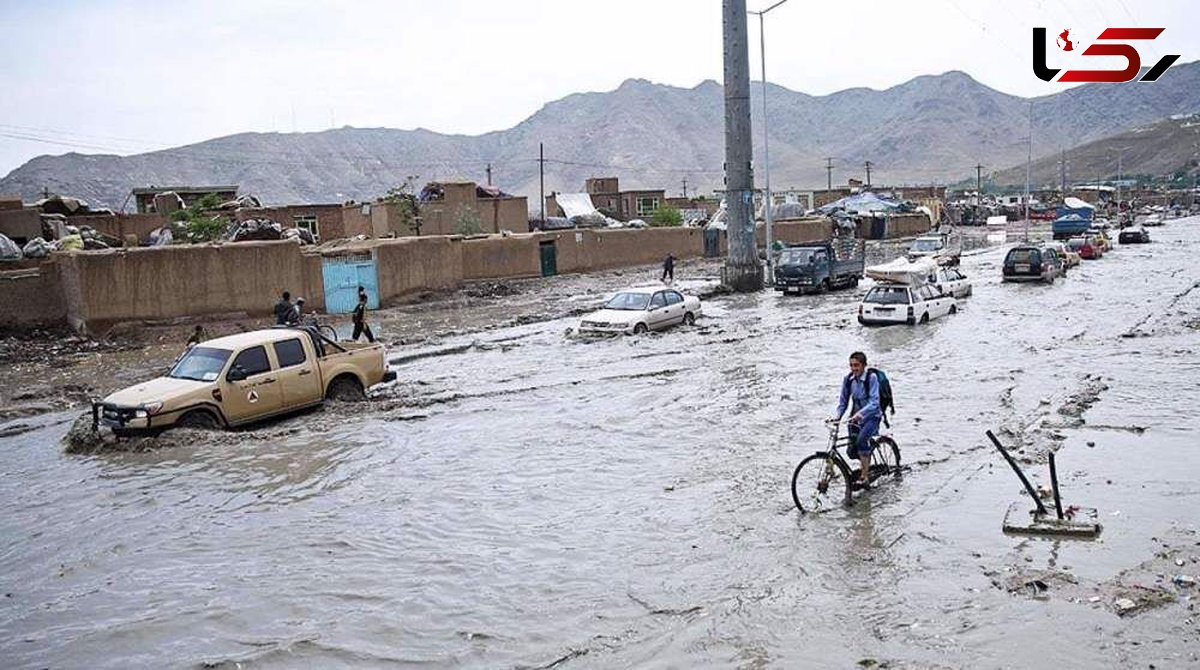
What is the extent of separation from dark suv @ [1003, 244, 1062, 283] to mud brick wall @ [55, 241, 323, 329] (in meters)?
25.7

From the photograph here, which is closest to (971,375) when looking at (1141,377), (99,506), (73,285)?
(1141,377)

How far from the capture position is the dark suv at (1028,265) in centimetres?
3788

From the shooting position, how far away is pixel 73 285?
2519cm

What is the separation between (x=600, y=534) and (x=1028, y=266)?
3220 cm

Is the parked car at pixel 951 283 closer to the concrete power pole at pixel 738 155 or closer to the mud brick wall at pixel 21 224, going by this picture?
the concrete power pole at pixel 738 155

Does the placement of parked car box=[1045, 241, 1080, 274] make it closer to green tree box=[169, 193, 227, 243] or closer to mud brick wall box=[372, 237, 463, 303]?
mud brick wall box=[372, 237, 463, 303]

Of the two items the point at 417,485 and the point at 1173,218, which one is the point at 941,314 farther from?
the point at 1173,218

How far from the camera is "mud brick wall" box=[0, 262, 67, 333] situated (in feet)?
82.6

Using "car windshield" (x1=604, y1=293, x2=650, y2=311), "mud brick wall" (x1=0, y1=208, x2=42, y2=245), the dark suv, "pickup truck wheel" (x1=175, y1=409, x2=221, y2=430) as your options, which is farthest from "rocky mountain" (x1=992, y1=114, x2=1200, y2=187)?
"pickup truck wheel" (x1=175, y1=409, x2=221, y2=430)

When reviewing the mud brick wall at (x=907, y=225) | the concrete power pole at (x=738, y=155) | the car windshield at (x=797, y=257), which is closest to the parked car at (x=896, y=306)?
the car windshield at (x=797, y=257)

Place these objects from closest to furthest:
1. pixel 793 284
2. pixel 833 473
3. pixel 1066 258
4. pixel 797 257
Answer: pixel 833 473 < pixel 793 284 < pixel 797 257 < pixel 1066 258

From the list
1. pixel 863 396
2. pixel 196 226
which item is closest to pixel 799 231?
pixel 196 226

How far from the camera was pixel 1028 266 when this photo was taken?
3784cm

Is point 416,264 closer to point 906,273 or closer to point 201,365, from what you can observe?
point 906,273
